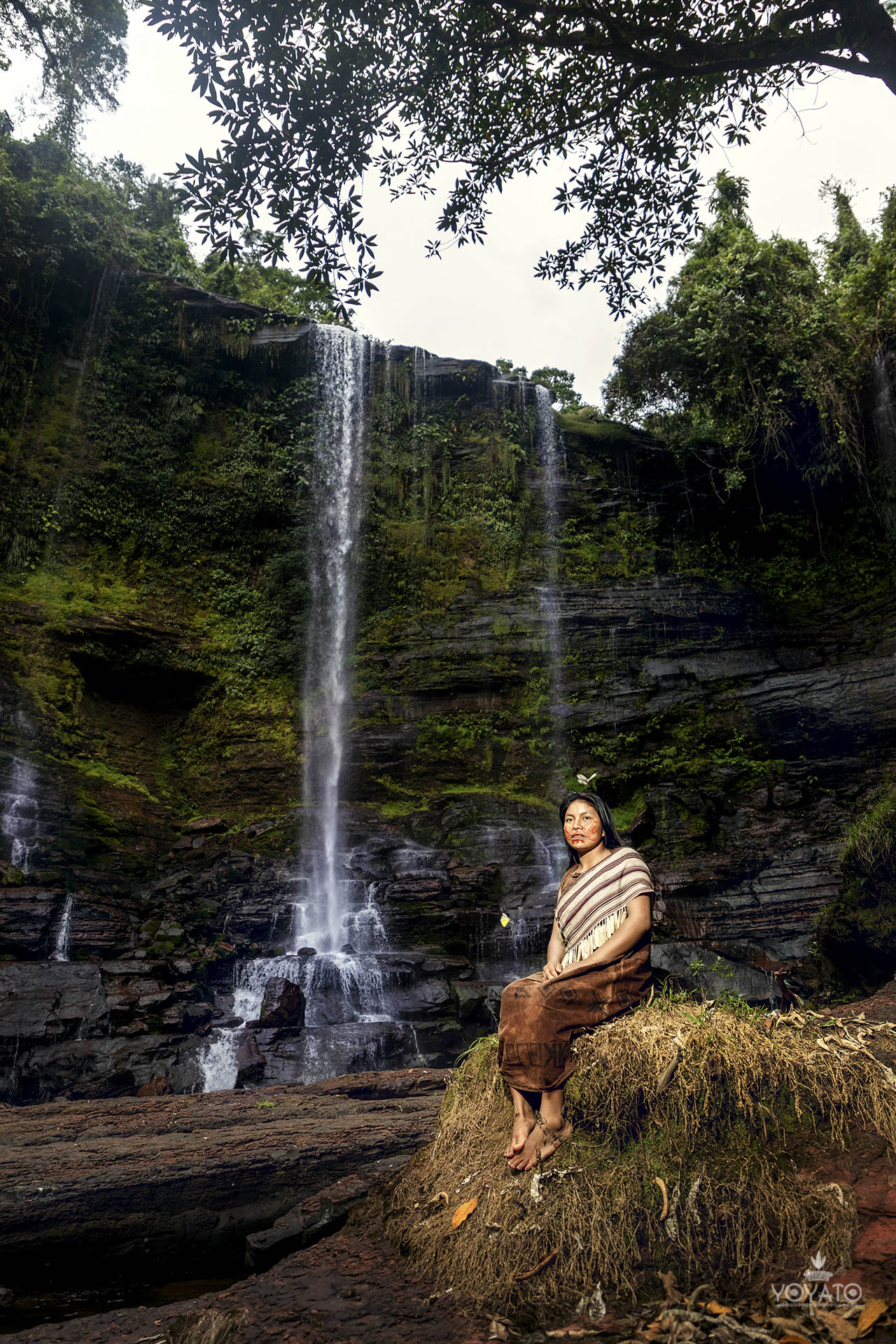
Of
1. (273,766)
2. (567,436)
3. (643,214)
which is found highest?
(567,436)

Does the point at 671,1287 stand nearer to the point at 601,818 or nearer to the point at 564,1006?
the point at 564,1006

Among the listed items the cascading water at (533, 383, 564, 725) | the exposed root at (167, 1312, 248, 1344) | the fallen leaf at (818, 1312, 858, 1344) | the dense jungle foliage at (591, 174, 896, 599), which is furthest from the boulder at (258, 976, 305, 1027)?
the dense jungle foliage at (591, 174, 896, 599)

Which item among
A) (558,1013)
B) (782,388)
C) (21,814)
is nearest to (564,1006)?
(558,1013)

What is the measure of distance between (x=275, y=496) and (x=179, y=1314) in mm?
17803

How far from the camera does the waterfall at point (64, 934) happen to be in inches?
410

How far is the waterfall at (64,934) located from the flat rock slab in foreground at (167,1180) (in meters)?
4.74

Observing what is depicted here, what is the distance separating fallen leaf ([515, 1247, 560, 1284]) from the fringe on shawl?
42.1 inches

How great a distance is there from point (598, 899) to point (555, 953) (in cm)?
36

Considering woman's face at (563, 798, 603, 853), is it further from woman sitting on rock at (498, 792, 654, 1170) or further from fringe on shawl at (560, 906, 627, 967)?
fringe on shawl at (560, 906, 627, 967)

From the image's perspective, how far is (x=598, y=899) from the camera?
3.58m

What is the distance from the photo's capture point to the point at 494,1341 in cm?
244

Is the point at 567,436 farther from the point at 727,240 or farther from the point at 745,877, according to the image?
the point at 745,877

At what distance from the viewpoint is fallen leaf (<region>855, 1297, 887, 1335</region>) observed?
6.52 feet

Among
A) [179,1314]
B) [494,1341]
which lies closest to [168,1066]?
[179,1314]
